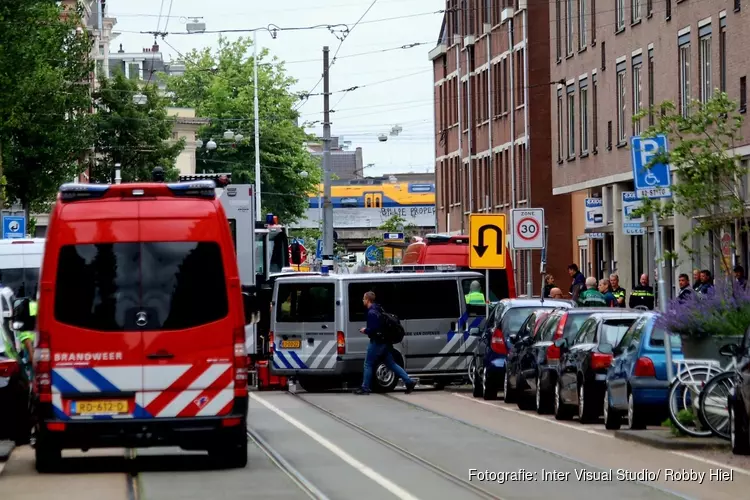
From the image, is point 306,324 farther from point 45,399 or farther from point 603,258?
point 603,258

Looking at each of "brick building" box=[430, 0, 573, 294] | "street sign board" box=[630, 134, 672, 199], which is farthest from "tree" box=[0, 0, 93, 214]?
"street sign board" box=[630, 134, 672, 199]

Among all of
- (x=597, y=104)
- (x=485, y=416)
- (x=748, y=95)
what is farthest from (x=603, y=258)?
(x=485, y=416)

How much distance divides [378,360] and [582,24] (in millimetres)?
23256

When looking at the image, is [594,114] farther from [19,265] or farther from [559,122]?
[19,265]

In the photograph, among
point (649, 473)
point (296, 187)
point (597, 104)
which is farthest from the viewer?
point (296, 187)

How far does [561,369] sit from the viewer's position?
2406 cm

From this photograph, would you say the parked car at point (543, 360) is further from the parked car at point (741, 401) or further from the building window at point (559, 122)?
the building window at point (559, 122)

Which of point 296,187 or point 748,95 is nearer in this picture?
point 748,95

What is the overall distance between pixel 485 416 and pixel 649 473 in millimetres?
9374

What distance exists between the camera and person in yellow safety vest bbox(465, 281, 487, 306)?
33781 mm

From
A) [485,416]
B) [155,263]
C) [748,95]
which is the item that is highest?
[748,95]

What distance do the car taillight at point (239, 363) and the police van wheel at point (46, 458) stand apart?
1.72 m

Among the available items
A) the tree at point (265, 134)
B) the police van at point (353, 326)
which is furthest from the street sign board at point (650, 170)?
the tree at point (265, 134)

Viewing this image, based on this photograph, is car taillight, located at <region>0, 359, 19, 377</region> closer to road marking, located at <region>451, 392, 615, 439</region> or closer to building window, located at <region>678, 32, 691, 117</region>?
road marking, located at <region>451, 392, 615, 439</region>
